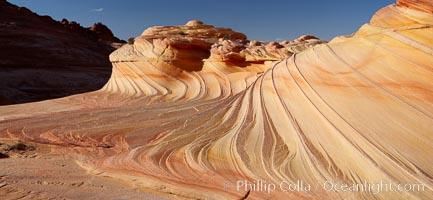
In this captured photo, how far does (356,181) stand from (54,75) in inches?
1109

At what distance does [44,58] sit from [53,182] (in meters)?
31.8

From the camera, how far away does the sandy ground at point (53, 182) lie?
3480 millimetres

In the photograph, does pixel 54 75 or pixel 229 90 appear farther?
pixel 54 75

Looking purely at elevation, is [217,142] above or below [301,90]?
below

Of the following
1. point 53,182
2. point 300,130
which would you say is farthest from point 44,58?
point 300,130

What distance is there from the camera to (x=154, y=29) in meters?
16.0

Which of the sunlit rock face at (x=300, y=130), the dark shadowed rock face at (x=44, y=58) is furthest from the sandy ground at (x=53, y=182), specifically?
the dark shadowed rock face at (x=44, y=58)

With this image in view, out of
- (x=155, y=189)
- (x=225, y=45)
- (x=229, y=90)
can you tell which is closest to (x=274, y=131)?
(x=155, y=189)

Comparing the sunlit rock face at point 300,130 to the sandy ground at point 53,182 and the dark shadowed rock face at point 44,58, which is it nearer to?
the sandy ground at point 53,182

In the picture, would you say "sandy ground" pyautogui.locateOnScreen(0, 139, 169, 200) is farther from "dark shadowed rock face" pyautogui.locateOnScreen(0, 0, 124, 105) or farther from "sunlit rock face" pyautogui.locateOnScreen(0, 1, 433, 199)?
"dark shadowed rock face" pyautogui.locateOnScreen(0, 0, 124, 105)

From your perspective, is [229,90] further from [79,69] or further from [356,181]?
[79,69]

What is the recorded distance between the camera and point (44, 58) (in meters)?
32.2

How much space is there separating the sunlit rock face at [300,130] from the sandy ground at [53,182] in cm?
18

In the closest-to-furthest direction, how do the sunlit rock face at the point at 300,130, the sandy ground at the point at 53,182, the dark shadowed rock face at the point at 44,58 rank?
A: the sandy ground at the point at 53,182 < the sunlit rock face at the point at 300,130 < the dark shadowed rock face at the point at 44,58
